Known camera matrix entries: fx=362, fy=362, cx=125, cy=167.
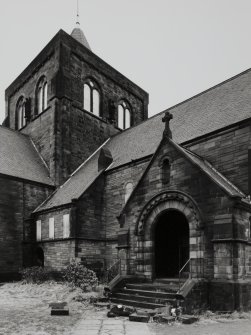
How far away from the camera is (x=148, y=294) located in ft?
46.9

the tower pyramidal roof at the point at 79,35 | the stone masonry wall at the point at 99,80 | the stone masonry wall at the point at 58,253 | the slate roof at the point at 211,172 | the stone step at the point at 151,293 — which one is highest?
the tower pyramidal roof at the point at 79,35

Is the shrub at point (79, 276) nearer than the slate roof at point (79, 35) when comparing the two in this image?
Yes

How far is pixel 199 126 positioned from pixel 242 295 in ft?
33.1

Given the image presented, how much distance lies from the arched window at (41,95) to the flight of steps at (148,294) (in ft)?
65.1

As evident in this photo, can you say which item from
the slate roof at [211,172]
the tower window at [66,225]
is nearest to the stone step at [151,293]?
the slate roof at [211,172]

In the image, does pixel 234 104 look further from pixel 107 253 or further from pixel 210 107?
pixel 107 253

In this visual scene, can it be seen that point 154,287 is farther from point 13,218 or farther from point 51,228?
point 13,218

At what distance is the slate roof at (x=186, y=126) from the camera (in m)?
18.9

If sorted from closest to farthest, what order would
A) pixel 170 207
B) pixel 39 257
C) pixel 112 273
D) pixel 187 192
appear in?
pixel 187 192 → pixel 170 207 → pixel 112 273 → pixel 39 257

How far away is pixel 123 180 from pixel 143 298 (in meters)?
9.78

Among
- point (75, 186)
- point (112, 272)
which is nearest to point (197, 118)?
point (75, 186)

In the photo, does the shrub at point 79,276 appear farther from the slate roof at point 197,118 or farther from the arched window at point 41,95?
the arched window at point 41,95

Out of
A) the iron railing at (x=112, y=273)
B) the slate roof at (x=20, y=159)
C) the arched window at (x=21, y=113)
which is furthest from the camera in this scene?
the arched window at (x=21, y=113)

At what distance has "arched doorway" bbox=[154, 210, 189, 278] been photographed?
17.6 metres
